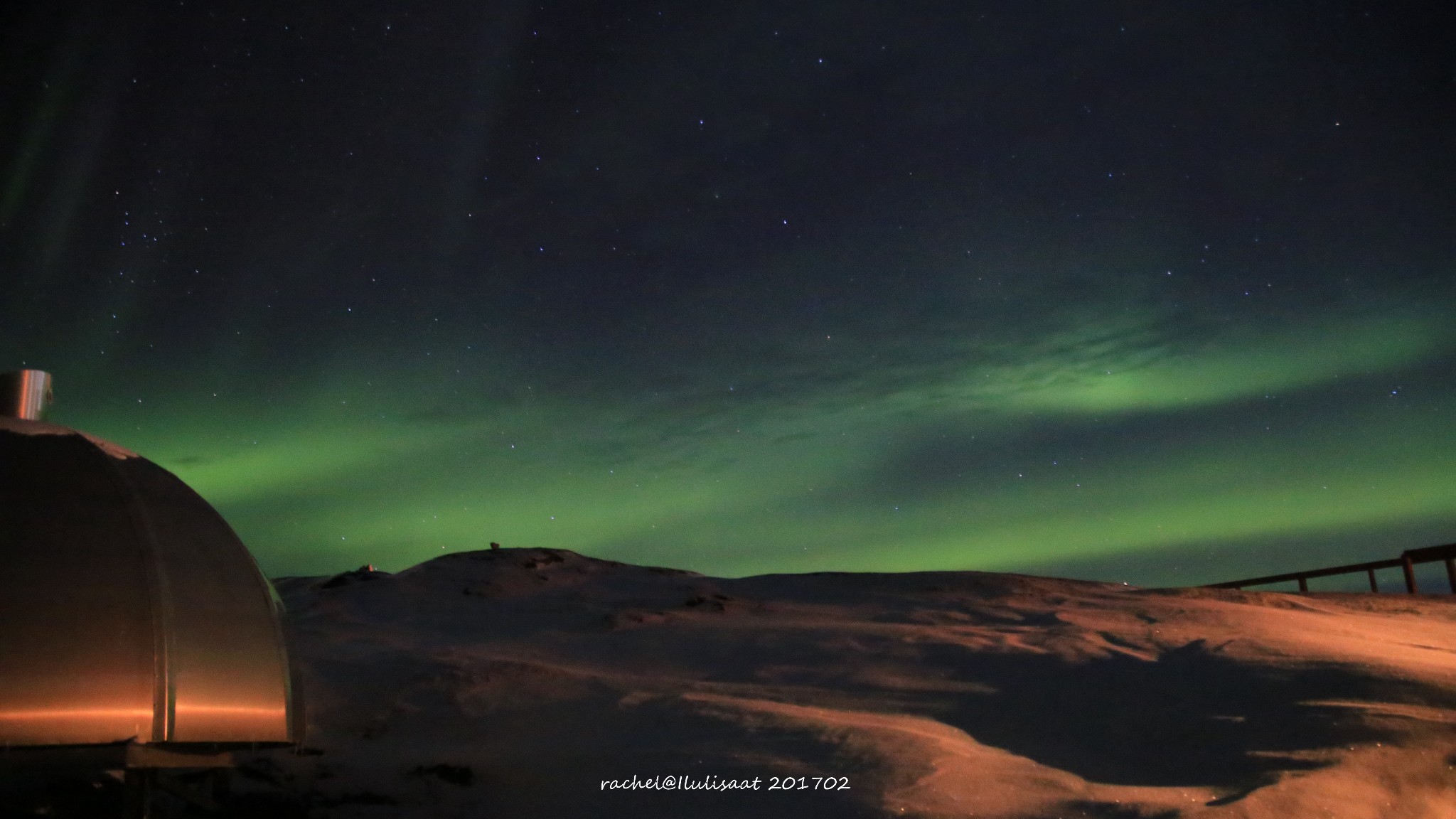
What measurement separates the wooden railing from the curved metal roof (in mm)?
14243

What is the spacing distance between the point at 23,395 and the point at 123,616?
203 cm

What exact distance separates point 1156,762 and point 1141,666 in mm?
2105

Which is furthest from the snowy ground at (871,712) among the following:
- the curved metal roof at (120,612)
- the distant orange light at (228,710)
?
the curved metal roof at (120,612)

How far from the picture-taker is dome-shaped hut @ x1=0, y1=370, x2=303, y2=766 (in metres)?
4.14

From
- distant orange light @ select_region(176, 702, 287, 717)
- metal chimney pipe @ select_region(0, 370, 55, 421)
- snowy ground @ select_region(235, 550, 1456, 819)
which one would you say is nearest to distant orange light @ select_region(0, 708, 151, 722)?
distant orange light @ select_region(176, 702, 287, 717)

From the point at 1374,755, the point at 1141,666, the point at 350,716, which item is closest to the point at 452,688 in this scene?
the point at 350,716

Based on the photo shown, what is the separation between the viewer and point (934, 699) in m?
7.91

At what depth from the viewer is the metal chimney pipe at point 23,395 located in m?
5.50

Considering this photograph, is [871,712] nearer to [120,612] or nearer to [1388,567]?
[120,612]

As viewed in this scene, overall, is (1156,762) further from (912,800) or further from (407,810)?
(407,810)

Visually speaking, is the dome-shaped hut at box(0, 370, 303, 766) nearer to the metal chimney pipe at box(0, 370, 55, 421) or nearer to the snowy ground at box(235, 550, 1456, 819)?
the metal chimney pipe at box(0, 370, 55, 421)

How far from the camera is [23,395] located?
5.55 m

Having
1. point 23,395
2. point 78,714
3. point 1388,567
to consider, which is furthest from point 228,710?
point 1388,567

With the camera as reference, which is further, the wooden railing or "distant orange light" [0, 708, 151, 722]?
the wooden railing
